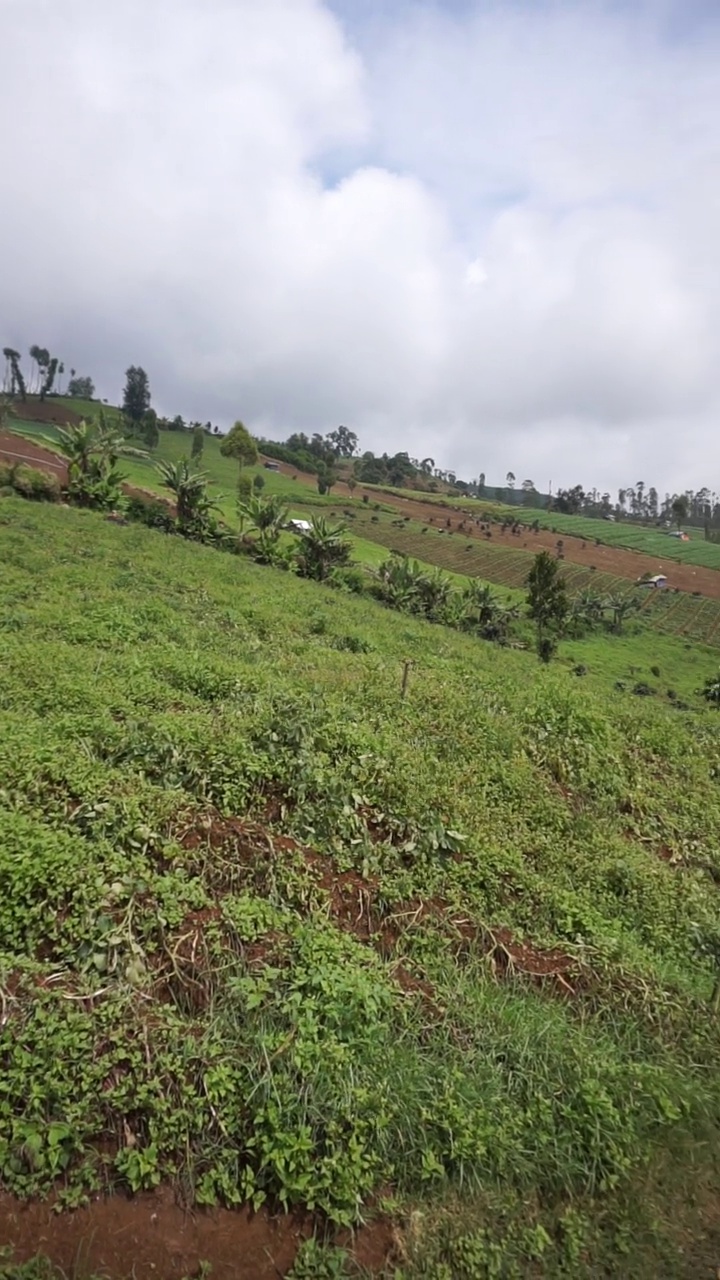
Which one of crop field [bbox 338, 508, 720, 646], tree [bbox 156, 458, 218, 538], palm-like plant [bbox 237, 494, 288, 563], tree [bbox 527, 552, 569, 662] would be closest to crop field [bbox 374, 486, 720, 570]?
crop field [bbox 338, 508, 720, 646]

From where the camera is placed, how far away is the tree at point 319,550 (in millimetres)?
23234

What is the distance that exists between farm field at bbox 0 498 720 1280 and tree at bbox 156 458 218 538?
1687 centimetres

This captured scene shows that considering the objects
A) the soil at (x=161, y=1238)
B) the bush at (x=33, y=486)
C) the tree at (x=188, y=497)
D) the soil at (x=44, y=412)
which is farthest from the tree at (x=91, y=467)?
the soil at (x=44, y=412)

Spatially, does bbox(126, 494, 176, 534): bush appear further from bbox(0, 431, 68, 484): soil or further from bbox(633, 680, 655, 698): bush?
bbox(633, 680, 655, 698): bush

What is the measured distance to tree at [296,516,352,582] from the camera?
2323 cm

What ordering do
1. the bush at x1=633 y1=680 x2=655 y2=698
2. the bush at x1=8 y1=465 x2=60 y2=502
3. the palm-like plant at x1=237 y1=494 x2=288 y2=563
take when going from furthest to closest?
the bush at x1=633 y1=680 x2=655 y2=698 < the palm-like plant at x1=237 y1=494 x2=288 y2=563 < the bush at x1=8 y1=465 x2=60 y2=502

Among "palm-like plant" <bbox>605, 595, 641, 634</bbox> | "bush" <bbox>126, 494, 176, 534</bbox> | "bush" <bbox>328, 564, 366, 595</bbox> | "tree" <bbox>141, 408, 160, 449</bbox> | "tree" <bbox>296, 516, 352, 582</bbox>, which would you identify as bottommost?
"palm-like plant" <bbox>605, 595, 641, 634</bbox>

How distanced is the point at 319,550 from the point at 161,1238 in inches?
863

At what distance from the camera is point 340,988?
3299 millimetres

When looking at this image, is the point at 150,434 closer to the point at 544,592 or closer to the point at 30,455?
the point at 30,455

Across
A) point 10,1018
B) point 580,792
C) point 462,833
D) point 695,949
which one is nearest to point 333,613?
point 580,792

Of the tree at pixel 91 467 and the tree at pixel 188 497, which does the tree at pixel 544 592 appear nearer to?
the tree at pixel 188 497

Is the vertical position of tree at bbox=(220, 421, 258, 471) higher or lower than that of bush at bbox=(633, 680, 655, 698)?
higher

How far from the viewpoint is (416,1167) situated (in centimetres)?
274
